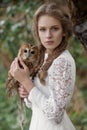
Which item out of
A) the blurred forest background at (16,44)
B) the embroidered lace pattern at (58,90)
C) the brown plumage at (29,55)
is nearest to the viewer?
the embroidered lace pattern at (58,90)

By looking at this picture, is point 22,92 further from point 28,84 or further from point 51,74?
point 51,74

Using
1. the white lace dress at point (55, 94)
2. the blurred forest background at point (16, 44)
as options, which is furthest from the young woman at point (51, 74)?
the blurred forest background at point (16, 44)

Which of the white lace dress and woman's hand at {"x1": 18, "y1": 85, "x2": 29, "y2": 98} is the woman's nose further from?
woman's hand at {"x1": 18, "y1": 85, "x2": 29, "y2": 98}

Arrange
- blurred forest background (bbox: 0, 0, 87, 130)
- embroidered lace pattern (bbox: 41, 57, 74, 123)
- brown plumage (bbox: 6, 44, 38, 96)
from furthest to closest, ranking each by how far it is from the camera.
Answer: blurred forest background (bbox: 0, 0, 87, 130)
brown plumage (bbox: 6, 44, 38, 96)
embroidered lace pattern (bbox: 41, 57, 74, 123)

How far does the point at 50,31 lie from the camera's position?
3211 mm

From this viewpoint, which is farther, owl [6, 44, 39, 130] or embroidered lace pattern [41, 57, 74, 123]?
owl [6, 44, 39, 130]

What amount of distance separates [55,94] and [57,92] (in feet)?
0.05

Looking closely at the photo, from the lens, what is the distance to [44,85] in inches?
128

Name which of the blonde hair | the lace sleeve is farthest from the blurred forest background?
the lace sleeve

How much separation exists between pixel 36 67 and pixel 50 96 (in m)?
0.21

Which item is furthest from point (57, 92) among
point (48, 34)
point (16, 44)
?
point (16, 44)

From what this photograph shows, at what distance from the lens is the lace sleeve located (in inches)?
124

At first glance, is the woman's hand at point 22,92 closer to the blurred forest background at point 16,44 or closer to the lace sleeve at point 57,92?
the lace sleeve at point 57,92

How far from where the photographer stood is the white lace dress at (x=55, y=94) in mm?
3146
